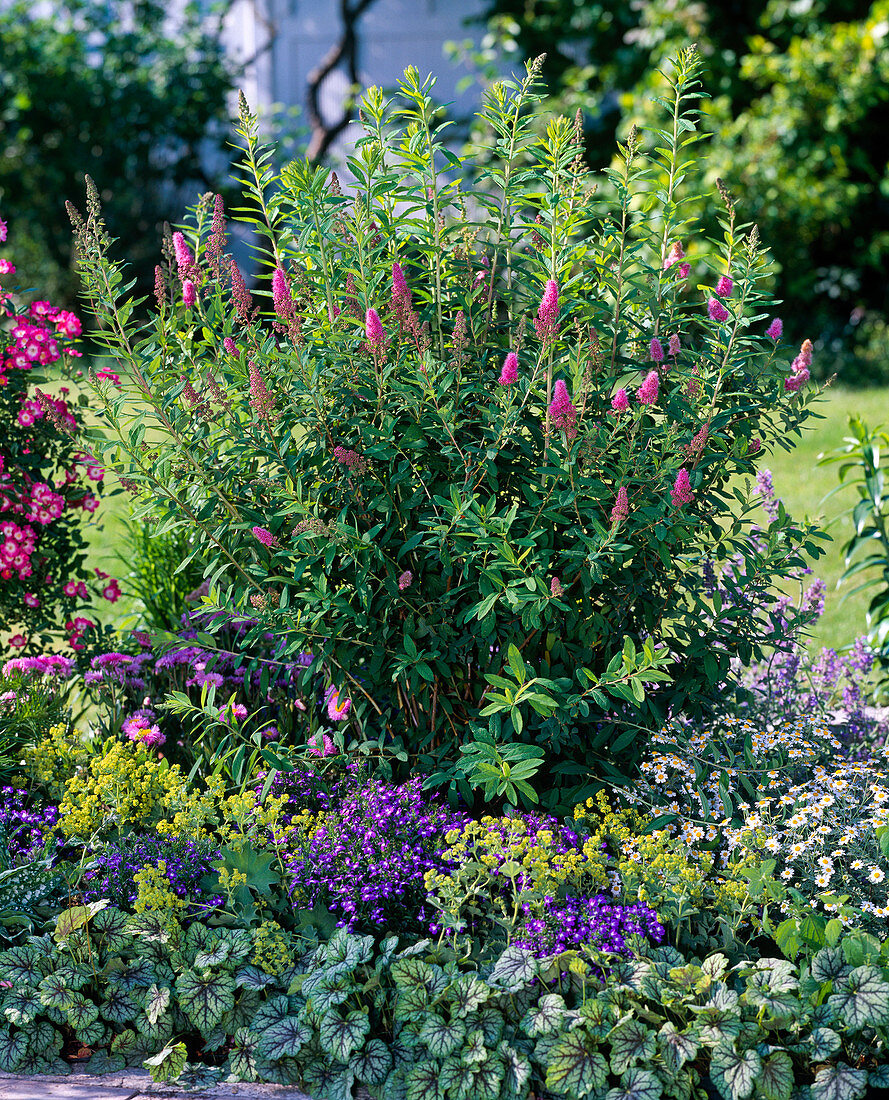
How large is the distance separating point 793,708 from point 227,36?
35.7 feet

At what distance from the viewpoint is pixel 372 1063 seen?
2008mm

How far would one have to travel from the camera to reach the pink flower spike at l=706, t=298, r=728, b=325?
2.47 metres

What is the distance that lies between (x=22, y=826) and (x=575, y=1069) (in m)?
1.45

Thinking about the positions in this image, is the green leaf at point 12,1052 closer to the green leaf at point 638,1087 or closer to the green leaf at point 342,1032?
the green leaf at point 342,1032

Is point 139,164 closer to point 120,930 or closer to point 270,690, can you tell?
point 270,690

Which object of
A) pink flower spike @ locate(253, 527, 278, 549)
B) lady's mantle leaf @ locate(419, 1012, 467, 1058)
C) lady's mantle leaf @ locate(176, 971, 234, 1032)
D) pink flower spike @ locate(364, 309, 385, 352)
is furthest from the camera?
pink flower spike @ locate(253, 527, 278, 549)

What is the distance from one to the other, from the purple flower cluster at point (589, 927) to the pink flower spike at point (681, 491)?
0.85 m

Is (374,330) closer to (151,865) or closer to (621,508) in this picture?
(621,508)

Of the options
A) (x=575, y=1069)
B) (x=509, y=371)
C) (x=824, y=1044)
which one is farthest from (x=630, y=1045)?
(x=509, y=371)

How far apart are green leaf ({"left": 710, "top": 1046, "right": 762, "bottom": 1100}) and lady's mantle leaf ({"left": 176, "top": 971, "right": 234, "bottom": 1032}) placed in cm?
94

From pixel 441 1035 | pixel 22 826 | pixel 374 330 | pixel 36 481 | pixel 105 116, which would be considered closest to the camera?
pixel 441 1035

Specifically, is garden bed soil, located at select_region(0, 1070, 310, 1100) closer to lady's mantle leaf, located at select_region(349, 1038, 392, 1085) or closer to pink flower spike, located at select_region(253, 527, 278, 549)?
lady's mantle leaf, located at select_region(349, 1038, 392, 1085)

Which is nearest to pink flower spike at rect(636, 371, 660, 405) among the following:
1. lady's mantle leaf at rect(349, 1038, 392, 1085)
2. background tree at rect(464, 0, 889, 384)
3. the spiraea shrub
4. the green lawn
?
the spiraea shrub

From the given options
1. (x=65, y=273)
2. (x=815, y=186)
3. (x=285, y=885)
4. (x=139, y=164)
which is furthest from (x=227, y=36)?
(x=285, y=885)
